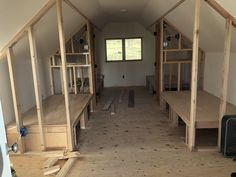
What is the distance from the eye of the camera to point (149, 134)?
11.3 feet

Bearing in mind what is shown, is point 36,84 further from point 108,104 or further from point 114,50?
point 114,50

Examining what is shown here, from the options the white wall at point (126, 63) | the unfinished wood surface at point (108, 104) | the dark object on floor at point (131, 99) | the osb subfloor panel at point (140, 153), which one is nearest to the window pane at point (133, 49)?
the white wall at point (126, 63)

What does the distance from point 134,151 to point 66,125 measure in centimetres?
104

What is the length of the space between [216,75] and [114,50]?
4.30m

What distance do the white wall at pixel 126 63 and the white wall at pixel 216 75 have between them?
10.7 feet

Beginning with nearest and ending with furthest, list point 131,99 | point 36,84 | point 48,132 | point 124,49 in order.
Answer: point 36,84 < point 48,132 < point 131,99 < point 124,49

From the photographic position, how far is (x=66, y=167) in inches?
97.8

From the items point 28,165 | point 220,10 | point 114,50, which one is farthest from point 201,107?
point 114,50

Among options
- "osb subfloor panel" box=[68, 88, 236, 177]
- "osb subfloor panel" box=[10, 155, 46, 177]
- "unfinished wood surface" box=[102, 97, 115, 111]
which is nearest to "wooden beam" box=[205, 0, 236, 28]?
"osb subfloor panel" box=[68, 88, 236, 177]

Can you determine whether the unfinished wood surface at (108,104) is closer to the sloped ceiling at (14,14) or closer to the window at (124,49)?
the window at (124,49)

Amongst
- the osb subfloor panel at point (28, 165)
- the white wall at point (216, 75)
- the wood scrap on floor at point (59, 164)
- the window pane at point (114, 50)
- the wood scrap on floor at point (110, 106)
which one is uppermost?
the window pane at point (114, 50)

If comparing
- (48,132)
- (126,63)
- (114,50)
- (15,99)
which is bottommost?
(48,132)

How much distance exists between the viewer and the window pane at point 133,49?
768cm

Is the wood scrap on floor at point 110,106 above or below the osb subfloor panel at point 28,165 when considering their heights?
above
